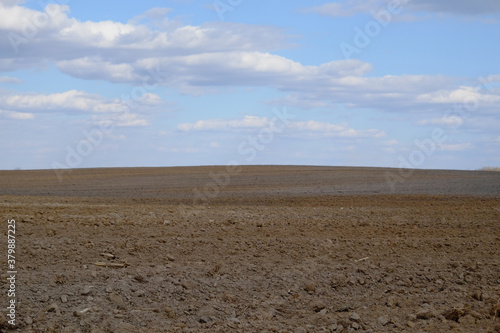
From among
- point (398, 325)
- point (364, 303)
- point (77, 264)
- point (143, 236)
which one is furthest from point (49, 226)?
point (398, 325)

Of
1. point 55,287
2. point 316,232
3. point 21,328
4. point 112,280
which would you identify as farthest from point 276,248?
point 21,328

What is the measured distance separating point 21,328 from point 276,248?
4.89m

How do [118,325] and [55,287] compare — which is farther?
[55,287]

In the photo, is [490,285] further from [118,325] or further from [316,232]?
[118,325]

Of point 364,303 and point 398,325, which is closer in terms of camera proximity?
point 398,325

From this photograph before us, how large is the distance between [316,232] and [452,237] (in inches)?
111

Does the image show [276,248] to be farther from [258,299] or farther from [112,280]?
[112,280]

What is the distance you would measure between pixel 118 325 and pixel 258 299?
6.62 feet

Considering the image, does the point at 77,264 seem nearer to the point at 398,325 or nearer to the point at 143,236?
the point at 143,236

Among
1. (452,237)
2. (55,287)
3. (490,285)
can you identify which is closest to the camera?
(55,287)

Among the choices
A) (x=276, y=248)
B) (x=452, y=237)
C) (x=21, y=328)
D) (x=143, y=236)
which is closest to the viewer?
(x=21, y=328)

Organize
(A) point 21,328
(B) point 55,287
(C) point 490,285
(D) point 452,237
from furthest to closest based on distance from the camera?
(D) point 452,237 < (C) point 490,285 < (B) point 55,287 < (A) point 21,328

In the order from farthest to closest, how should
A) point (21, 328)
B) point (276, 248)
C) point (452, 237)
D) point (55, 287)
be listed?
point (452, 237), point (276, 248), point (55, 287), point (21, 328)

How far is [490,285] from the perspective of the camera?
8781mm
